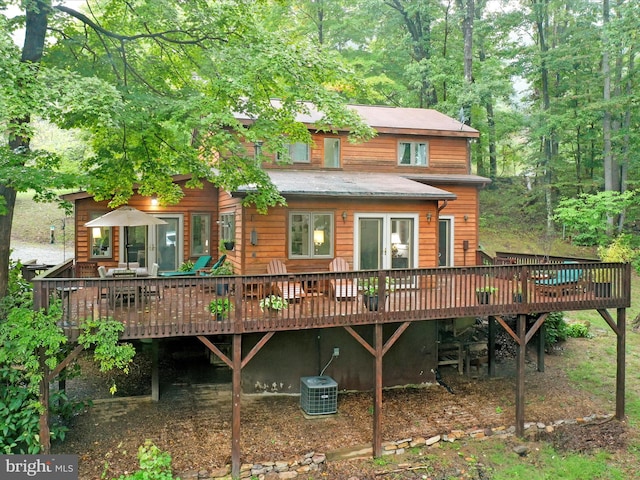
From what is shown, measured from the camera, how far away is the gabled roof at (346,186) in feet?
35.0

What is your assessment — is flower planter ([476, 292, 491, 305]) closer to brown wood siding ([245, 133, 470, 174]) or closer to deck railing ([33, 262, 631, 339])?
deck railing ([33, 262, 631, 339])

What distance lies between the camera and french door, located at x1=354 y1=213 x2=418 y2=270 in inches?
456

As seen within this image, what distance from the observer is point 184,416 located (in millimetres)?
9250

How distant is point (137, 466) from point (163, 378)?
3.88 m

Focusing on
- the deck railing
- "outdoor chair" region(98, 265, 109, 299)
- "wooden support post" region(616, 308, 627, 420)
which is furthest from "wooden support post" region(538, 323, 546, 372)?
"outdoor chair" region(98, 265, 109, 299)

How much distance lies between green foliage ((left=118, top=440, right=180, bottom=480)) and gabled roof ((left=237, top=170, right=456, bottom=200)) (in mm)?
5228

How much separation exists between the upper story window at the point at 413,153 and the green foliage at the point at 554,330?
6.22m

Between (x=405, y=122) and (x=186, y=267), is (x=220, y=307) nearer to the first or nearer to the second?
(x=186, y=267)

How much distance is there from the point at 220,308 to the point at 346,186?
4933 millimetres

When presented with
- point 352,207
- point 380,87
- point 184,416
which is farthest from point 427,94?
point 184,416

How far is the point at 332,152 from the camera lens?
553 inches

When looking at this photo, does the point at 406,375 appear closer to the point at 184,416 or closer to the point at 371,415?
the point at 371,415

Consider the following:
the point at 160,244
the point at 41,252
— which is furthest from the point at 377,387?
the point at 41,252

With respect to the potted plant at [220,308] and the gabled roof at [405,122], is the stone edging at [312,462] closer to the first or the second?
the potted plant at [220,308]
